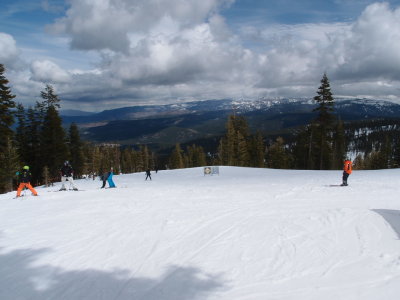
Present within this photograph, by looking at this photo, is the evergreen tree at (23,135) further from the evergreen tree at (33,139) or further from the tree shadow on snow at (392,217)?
the tree shadow on snow at (392,217)

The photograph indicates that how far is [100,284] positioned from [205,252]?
Answer: 2594 millimetres

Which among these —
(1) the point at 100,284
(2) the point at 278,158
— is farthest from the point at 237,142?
(1) the point at 100,284

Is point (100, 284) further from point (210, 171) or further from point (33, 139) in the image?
point (33, 139)

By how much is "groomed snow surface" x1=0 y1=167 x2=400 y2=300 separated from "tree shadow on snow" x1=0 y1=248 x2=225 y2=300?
21 millimetres

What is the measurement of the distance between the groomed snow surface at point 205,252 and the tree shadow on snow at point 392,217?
4 centimetres

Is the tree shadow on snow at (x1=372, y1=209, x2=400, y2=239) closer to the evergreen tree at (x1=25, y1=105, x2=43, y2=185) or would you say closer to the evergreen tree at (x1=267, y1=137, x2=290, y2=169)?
the evergreen tree at (x1=25, y1=105, x2=43, y2=185)

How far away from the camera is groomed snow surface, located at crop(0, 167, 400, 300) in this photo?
5.47m

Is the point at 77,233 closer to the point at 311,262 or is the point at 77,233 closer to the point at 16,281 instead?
the point at 16,281

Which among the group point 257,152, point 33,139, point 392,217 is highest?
point 33,139

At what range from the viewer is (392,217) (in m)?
9.27

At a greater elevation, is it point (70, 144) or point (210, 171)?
point (70, 144)

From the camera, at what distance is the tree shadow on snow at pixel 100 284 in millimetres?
5383

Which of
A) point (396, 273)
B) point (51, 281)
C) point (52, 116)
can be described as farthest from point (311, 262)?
point (52, 116)

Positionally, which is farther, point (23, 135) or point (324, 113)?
point (23, 135)
